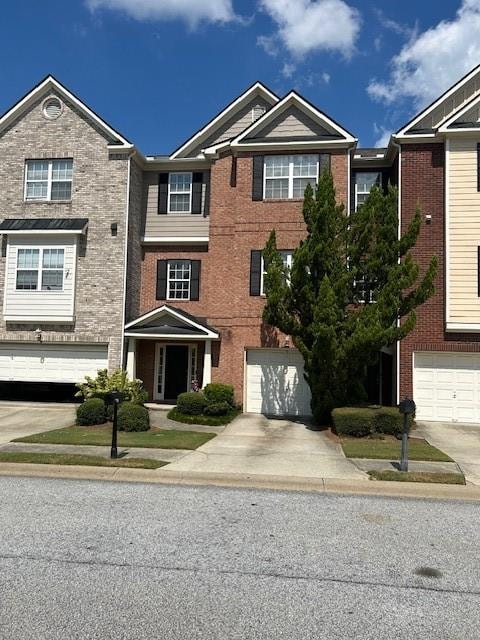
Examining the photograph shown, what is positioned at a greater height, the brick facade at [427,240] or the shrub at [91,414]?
the brick facade at [427,240]

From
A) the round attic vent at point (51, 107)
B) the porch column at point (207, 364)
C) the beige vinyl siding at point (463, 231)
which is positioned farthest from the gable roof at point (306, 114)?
the porch column at point (207, 364)

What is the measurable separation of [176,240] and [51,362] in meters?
6.20

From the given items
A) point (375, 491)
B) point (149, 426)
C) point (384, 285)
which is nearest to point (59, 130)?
point (149, 426)

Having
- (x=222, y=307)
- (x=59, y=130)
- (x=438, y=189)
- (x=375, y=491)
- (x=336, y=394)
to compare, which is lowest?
(x=375, y=491)

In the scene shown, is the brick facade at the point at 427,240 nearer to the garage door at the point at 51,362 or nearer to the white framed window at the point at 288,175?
the white framed window at the point at 288,175

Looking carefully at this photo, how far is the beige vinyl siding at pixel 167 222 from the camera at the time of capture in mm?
19922

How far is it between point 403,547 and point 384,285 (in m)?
9.57

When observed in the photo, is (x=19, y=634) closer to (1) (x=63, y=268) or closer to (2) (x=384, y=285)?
(2) (x=384, y=285)

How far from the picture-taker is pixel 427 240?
17.1 metres

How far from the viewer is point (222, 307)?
61.9 ft

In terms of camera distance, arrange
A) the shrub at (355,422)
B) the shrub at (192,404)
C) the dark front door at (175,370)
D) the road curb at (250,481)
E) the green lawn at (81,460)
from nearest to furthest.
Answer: the road curb at (250,481), the green lawn at (81,460), the shrub at (355,422), the shrub at (192,404), the dark front door at (175,370)

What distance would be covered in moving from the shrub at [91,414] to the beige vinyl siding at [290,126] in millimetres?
10509

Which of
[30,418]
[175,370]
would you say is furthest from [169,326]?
[30,418]

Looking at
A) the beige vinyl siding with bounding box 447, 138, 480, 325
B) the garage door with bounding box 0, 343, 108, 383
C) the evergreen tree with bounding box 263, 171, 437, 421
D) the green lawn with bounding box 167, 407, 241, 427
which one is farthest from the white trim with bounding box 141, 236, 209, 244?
the beige vinyl siding with bounding box 447, 138, 480, 325
